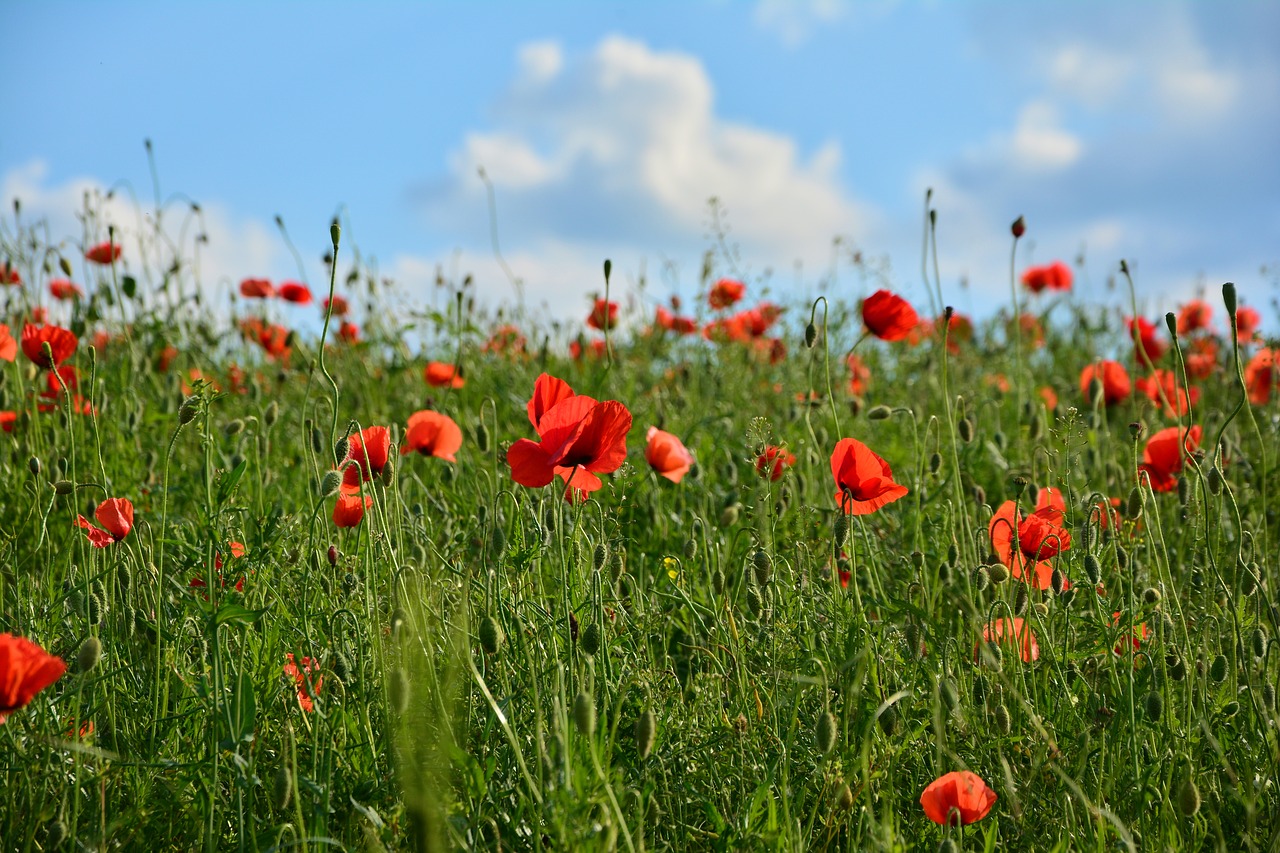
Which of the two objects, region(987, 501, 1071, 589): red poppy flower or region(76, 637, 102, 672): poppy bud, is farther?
region(987, 501, 1071, 589): red poppy flower

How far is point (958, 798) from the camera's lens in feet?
4.78

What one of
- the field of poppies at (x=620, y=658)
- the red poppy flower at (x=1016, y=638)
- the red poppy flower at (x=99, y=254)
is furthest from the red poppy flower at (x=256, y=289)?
the red poppy flower at (x=1016, y=638)

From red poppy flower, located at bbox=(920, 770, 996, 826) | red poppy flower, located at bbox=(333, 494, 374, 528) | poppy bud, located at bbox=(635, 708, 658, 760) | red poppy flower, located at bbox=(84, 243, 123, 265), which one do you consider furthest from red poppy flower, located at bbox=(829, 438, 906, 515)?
red poppy flower, located at bbox=(84, 243, 123, 265)

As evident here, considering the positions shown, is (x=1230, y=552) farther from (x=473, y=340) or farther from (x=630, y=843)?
(x=473, y=340)

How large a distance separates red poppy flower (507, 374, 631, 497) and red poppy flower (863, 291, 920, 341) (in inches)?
39.6

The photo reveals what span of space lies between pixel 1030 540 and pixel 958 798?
2.10ft

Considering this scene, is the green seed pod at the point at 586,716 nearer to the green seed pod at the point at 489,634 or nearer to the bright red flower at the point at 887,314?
the green seed pod at the point at 489,634

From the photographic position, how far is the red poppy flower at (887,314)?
2.56 meters

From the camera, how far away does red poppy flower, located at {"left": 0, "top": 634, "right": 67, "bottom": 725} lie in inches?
52.7

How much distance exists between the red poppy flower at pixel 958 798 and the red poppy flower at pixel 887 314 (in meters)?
1.30

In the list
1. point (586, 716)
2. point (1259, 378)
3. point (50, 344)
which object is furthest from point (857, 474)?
point (1259, 378)

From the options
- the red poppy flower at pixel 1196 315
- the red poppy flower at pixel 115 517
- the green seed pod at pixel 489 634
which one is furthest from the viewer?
the red poppy flower at pixel 1196 315

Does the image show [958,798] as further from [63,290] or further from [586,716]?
[63,290]

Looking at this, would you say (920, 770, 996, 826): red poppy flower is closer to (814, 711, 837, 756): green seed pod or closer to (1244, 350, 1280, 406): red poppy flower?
(814, 711, 837, 756): green seed pod
